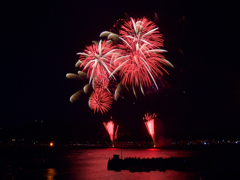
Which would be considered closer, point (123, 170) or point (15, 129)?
point (123, 170)

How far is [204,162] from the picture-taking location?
1770cm

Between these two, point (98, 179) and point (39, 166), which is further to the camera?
point (39, 166)

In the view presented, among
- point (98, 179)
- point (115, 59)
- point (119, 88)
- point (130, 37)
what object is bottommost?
point (98, 179)

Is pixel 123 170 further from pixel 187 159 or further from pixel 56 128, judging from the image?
pixel 56 128

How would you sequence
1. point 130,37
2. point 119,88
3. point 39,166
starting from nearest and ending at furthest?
point 39,166 < point 130,37 < point 119,88

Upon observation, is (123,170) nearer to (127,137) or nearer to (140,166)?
(140,166)

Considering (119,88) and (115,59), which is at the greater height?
(115,59)

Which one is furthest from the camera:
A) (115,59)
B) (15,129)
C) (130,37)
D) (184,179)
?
(15,129)

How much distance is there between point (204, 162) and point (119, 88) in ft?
36.9

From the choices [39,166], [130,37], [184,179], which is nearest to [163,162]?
[184,179]

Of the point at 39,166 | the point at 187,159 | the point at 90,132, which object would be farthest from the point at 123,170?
the point at 90,132

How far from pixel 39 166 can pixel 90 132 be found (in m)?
129

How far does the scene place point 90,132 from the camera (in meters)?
147

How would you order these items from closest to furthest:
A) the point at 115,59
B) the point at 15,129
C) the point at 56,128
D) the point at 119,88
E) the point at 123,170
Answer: the point at 123,170, the point at 115,59, the point at 119,88, the point at 56,128, the point at 15,129
